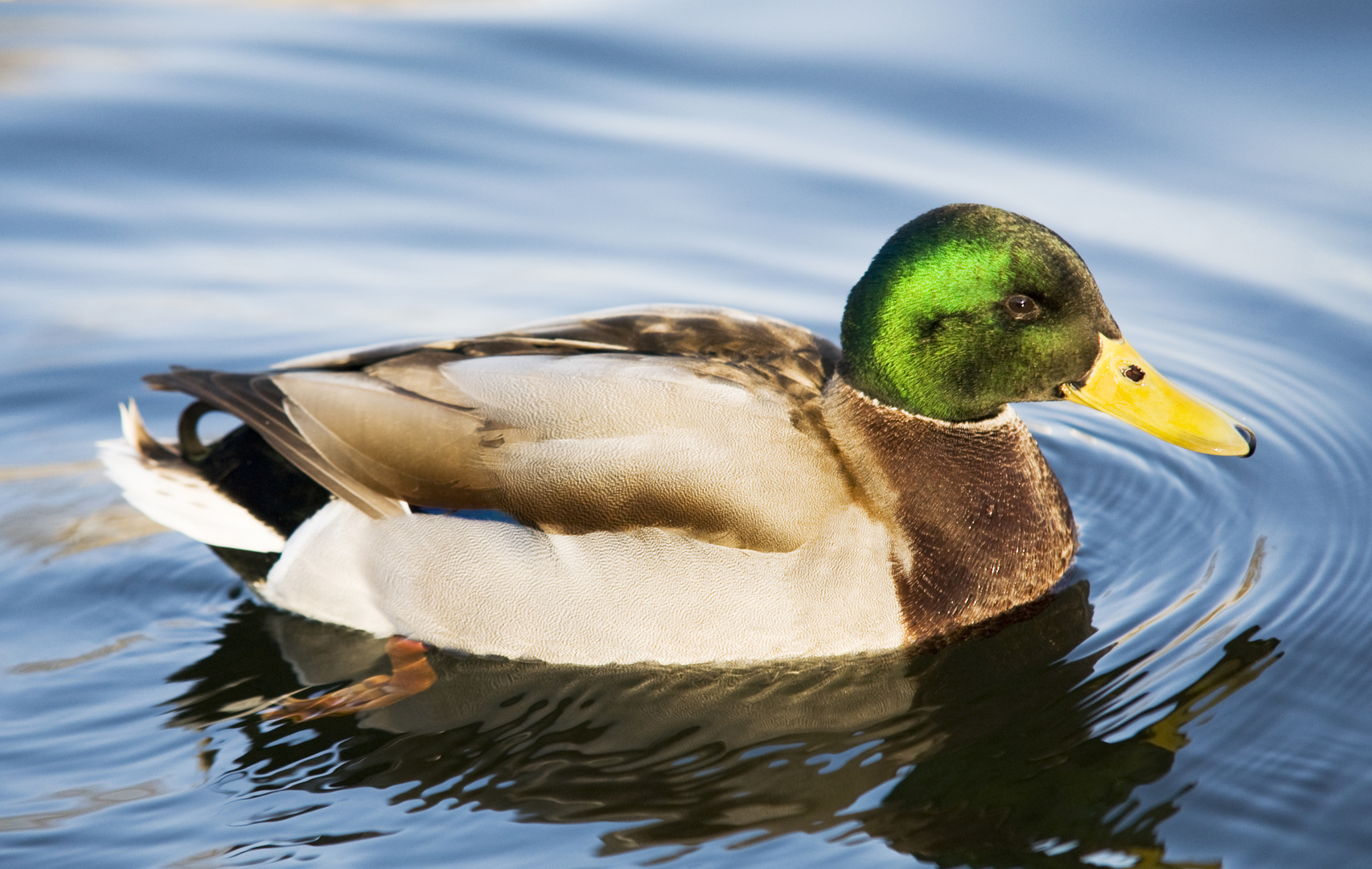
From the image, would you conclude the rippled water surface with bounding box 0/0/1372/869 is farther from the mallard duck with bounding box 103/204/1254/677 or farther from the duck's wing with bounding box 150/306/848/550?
the duck's wing with bounding box 150/306/848/550

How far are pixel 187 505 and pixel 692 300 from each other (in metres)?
2.98

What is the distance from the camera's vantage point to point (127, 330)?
24.6ft

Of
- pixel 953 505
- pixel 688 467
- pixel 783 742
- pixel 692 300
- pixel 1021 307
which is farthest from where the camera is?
pixel 692 300

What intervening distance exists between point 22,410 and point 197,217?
194cm

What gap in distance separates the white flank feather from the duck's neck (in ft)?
6.61

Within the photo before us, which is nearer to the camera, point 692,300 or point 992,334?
point 992,334

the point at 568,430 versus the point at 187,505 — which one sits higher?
the point at 568,430

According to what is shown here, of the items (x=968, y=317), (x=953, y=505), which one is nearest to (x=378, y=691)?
(x=953, y=505)

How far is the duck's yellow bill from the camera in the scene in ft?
17.1

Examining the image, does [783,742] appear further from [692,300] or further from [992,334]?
[692,300]

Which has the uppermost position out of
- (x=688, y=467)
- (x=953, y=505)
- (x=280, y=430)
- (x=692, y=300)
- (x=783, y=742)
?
(x=692, y=300)

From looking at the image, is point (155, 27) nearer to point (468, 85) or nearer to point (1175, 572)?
point (468, 85)

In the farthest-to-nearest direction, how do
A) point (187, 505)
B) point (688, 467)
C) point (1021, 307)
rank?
point (187, 505), point (1021, 307), point (688, 467)

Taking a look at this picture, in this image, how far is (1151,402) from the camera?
17.3 ft
